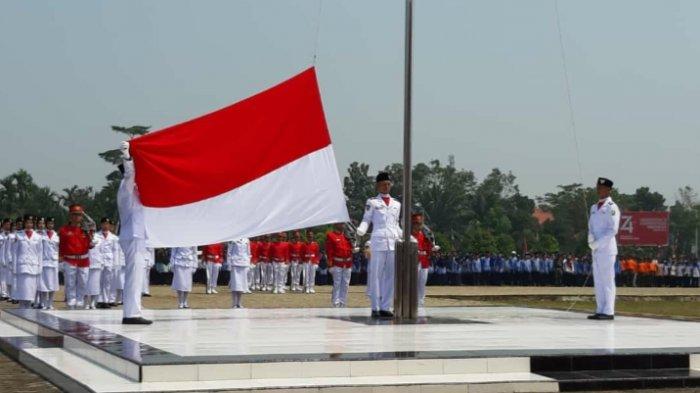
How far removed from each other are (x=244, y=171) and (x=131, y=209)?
4.56ft

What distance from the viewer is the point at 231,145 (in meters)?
13.4

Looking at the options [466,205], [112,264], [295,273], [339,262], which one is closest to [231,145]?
[112,264]

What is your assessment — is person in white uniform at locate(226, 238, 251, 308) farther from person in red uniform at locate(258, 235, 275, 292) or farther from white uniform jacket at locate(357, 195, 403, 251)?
person in red uniform at locate(258, 235, 275, 292)

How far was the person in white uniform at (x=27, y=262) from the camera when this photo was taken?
70.9 ft

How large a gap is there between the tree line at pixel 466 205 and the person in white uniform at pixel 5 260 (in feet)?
125

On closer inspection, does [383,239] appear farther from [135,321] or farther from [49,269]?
[49,269]

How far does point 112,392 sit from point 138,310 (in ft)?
18.3

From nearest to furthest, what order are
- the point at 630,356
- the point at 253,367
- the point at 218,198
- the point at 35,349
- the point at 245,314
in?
the point at 253,367, the point at 630,356, the point at 35,349, the point at 218,198, the point at 245,314

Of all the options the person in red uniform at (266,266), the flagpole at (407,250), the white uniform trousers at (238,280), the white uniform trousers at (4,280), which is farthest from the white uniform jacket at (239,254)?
the person in red uniform at (266,266)

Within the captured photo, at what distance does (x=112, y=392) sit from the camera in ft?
26.7

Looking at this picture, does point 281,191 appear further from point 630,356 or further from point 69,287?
point 69,287

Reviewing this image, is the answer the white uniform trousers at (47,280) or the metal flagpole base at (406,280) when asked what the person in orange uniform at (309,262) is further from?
the metal flagpole base at (406,280)

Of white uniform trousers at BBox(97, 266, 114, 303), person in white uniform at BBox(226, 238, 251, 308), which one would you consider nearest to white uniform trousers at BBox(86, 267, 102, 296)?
white uniform trousers at BBox(97, 266, 114, 303)

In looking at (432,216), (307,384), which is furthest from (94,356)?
(432,216)
